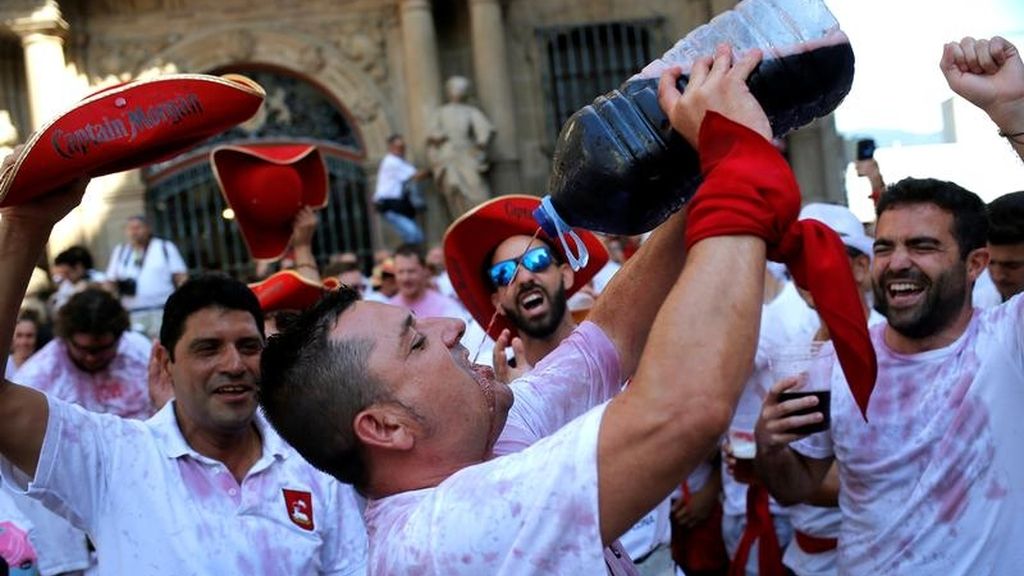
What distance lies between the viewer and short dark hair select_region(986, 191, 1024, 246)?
4.53 meters

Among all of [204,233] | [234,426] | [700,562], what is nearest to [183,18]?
[204,233]

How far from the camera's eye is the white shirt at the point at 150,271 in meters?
11.6

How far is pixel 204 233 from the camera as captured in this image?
16.5 m

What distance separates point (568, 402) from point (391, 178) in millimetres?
12431

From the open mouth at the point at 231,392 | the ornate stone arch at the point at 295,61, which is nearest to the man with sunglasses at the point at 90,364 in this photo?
the open mouth at the point at 231,392

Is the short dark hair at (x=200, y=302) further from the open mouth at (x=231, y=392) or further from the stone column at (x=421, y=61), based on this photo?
the stone column at (x=421, y=61)

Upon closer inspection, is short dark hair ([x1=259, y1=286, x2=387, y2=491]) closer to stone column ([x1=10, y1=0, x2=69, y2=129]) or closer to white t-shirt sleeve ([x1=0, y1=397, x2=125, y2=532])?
white t-shirt sleeve ([x1=0, y1=397, x2=125, y2=532])

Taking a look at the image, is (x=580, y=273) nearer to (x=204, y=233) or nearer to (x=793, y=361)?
(x=793, y=361)

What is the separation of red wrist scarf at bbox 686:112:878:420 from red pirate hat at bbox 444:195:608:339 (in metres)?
2.51

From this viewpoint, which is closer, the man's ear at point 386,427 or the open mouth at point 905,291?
the man's ear at point 386,427

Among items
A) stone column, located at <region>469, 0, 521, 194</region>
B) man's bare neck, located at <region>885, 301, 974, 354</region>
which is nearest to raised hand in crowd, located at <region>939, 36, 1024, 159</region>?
man's bare neck, located at <region>885, 301, 974, 354</region>

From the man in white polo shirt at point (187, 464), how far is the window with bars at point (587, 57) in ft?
44.3

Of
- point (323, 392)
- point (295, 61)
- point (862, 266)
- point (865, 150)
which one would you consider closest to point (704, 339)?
point (323, 392)

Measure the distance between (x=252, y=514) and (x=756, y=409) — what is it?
9.25 feet
